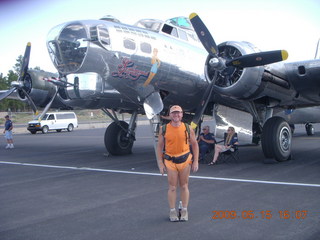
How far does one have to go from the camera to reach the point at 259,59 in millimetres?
8078

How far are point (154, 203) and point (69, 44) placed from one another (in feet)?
14.2

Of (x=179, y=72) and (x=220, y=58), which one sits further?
(x=179, y=72)

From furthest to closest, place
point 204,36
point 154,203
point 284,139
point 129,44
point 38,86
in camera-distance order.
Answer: point 38,86 < point 284,139 < point 204,36 < point 129,44 < point 154,203

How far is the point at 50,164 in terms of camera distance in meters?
10.7

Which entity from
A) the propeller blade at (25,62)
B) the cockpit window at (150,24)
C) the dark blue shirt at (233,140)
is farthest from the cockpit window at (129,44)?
the propeller blade at (25,62)

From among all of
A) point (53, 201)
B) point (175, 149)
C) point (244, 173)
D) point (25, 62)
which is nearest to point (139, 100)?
point (244, 173)

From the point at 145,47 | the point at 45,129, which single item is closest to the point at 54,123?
the point at 45,129

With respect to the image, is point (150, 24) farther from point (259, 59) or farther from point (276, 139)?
point (276, 139)

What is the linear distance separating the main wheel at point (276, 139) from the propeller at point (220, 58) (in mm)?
2012

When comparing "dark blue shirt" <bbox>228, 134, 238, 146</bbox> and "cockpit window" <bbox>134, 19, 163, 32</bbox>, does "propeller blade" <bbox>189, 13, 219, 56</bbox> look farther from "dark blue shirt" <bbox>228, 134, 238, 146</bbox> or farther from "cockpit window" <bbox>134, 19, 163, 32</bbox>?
"dark blue shirt" <bbox>228, 134, 238, 146</bbox>

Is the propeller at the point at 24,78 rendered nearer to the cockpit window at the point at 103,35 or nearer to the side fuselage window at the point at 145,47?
the cockpit window at the point at 103,35

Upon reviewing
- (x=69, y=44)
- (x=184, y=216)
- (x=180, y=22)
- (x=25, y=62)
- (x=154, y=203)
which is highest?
(x=180, y=22)

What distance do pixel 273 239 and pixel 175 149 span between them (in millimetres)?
1610
